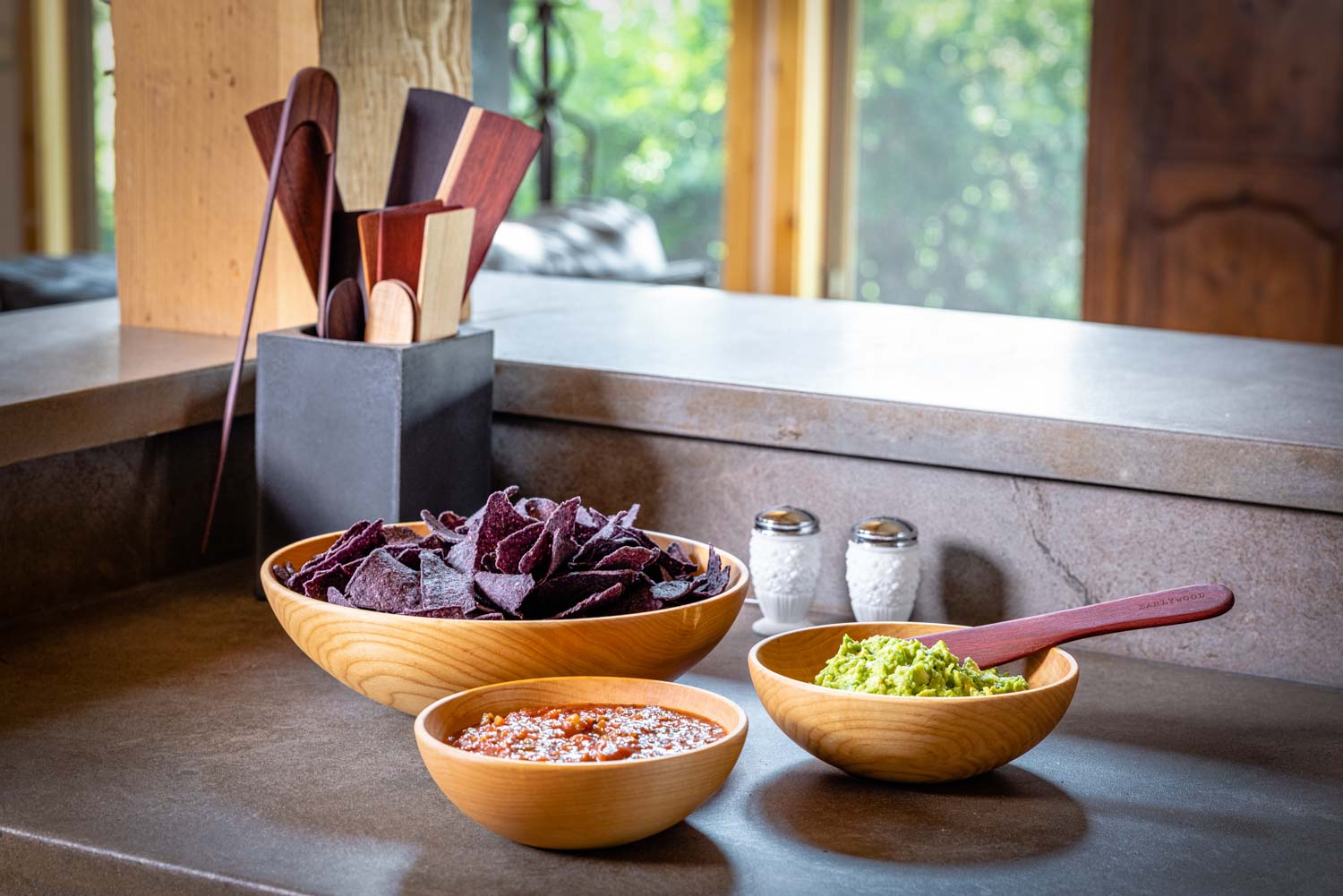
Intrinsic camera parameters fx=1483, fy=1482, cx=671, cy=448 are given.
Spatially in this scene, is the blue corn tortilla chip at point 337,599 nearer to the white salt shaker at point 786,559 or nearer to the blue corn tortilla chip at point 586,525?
the blue corn tortilla chip at point 586,525

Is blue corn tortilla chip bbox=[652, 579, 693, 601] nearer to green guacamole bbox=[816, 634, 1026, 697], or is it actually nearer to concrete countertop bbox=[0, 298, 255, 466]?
green guacamole bbox=[816, 634, 1026, 697]

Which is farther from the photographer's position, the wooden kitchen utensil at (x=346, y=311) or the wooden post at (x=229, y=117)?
the wooden post at (x=229, y=117)

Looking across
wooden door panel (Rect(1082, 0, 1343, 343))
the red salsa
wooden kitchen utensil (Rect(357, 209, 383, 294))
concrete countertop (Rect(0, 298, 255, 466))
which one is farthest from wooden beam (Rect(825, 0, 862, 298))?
the red salsa

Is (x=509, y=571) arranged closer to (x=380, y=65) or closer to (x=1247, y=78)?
(x=380, y=65)

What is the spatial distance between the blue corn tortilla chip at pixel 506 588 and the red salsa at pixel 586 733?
0.09 meters

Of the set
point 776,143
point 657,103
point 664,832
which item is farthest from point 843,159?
point 664,832

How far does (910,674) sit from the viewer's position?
94 cm

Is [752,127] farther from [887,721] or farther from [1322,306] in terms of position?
[887,721]

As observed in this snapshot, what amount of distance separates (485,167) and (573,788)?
2.22ft

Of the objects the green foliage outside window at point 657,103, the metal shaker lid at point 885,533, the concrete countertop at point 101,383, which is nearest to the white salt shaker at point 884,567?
the metal shaker lid at point 885,533

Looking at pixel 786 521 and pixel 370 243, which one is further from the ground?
pixel 370 243

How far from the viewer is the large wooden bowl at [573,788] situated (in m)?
0.82

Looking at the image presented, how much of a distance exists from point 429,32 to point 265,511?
0.57m

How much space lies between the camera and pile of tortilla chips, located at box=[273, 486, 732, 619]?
1006mm
